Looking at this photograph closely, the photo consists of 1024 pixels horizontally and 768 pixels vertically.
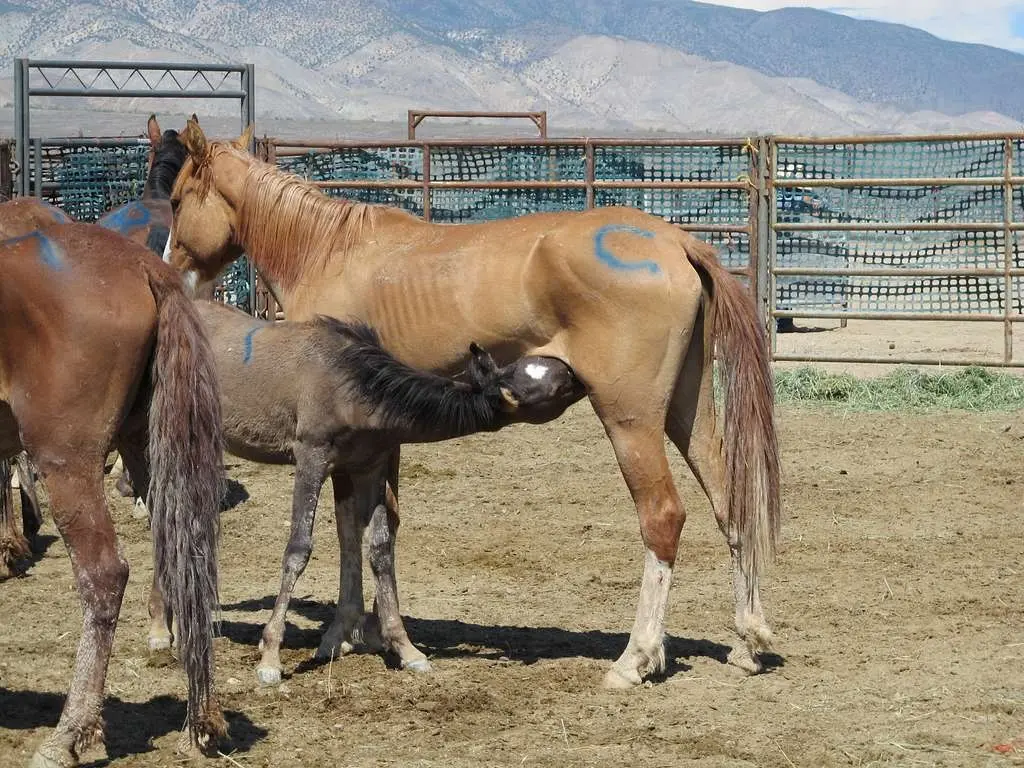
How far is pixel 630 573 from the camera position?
7273mm

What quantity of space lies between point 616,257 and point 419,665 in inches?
73.4

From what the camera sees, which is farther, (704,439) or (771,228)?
A: (771,228)

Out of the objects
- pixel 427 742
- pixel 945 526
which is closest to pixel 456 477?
pixel 945 526

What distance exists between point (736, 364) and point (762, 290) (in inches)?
272

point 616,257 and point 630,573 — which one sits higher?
point 616,257

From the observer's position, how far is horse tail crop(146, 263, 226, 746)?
4.48 metres

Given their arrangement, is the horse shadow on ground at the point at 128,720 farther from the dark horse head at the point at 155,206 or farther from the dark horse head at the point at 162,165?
the dark horse head at the point at 162,165

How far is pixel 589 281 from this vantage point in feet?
18.6

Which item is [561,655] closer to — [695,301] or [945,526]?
[695,301]

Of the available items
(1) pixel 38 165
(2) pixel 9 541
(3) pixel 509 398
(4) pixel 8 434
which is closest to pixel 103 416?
(4) pixel 8 434

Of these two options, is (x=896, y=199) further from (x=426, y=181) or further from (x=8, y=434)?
(x=8, y=434)

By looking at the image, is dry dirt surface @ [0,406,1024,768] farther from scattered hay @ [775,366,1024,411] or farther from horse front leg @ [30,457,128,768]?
scattered hay @ [775,366,1024,411]

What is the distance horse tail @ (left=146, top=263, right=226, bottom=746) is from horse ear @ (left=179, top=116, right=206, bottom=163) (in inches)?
85.9

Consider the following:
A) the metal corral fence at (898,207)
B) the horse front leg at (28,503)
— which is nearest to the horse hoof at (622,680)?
the horse front leg at (28,503)
